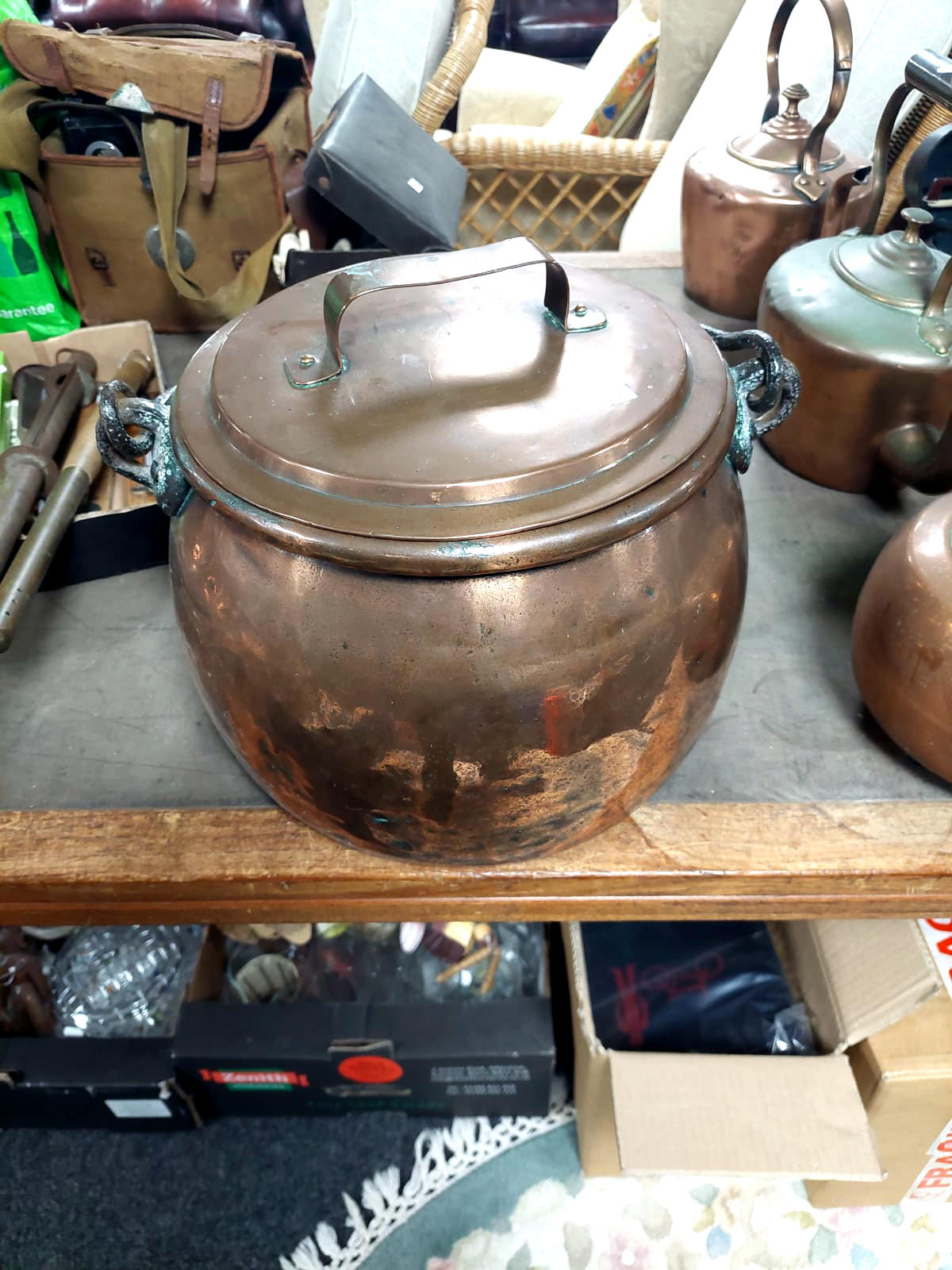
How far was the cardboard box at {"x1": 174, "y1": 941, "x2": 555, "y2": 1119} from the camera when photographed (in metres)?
1.02

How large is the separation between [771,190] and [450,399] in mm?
865

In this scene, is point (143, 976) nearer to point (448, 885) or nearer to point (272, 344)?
point (448, 885)

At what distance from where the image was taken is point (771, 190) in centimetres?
116

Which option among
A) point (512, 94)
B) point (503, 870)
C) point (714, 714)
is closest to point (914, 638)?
point (714, 714)

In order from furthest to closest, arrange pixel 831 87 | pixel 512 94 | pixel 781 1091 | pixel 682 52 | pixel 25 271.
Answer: pixel 512 94 → pixel 682 52 → pixel 25 271 → pixel 831 87 → pixel 781 1091

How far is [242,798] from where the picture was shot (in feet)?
2.54

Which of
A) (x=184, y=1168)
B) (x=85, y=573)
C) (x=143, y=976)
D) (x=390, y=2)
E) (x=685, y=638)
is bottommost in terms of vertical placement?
(x=184, y=1168)

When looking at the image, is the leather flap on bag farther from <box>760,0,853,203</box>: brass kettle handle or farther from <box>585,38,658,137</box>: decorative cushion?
<box>585,38,658,137</box>: decorative cushion

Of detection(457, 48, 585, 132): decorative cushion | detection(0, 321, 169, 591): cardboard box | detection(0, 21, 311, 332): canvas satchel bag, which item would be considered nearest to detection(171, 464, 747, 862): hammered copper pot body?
detection(0, 321, 169, 591): cardboard box

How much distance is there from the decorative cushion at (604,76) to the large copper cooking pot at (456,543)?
1833mm

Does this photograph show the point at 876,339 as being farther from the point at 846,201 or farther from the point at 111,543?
the point at 111,543

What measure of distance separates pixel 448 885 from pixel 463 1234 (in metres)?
0.63

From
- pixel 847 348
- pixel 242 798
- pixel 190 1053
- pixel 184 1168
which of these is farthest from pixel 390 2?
pixel 184 1168

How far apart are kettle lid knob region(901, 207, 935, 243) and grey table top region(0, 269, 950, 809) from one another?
11.3 inches
